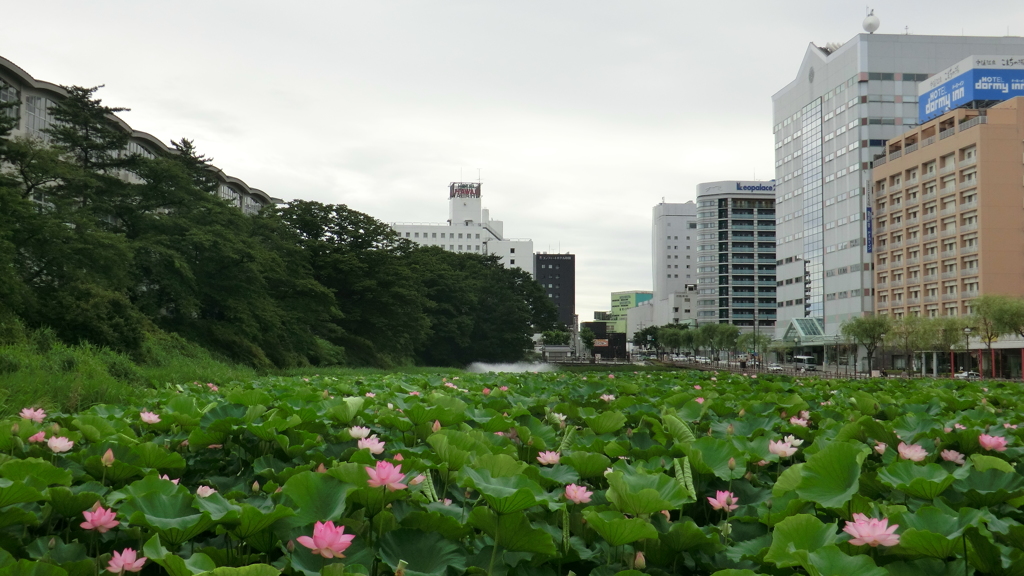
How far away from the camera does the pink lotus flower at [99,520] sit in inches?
73.5

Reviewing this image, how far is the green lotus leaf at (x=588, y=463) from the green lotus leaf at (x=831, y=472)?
671 millimetres

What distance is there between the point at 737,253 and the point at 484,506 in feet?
456

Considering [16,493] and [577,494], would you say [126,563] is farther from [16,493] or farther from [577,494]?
[577,494]

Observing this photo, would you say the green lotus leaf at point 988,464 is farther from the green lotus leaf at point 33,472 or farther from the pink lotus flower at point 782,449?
the green lotus leaf at point 33,472

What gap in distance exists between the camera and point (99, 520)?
188cm

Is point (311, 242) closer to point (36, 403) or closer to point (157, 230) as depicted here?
point (157, 230)

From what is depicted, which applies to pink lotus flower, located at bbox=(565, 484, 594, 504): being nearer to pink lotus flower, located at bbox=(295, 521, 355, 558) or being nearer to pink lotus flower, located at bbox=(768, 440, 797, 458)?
pink lotus flower, located at bbox=(295, 521, 355, 558)

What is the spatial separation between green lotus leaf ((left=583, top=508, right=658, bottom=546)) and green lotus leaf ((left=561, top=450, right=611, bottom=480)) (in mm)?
687

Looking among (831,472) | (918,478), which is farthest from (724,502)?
(918,478)

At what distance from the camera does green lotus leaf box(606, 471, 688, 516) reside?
6.47 ft

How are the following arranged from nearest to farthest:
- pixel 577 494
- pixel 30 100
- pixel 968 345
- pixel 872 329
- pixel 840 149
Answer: pixel 577 494 → pixel 30 100 → pixel 968 345 → pixel 872 329 → pixel 840 149

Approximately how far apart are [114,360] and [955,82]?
7795cm

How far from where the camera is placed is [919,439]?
135 inches

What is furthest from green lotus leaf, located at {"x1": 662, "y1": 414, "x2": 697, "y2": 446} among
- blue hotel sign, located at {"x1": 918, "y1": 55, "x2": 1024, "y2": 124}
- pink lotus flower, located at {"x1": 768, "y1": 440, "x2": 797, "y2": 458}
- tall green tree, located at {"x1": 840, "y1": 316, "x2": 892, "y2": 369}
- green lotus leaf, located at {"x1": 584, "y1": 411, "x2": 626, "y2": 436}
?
blue hotel sign, located at {"x1": 918, "y1": 55, "x2": 1024, "y2": 124}
